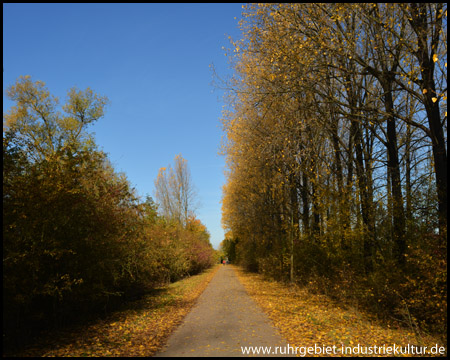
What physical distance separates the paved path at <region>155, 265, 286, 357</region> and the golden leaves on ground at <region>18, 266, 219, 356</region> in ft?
1.24

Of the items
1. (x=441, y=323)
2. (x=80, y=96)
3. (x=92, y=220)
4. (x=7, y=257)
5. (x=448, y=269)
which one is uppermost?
(x=80, y=96)

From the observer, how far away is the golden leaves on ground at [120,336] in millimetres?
6157

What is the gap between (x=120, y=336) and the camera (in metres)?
7.37

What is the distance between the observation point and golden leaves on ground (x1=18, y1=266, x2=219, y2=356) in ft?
20.2

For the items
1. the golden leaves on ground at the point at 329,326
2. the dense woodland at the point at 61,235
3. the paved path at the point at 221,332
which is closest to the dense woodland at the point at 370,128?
the golden leaves on ground at the point at 329,326

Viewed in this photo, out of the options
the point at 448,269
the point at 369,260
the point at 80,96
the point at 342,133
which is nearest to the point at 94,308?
the point at 369,260

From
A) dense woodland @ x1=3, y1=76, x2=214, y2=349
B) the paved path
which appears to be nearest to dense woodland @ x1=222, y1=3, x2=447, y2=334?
the paved path

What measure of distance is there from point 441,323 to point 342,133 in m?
11.8

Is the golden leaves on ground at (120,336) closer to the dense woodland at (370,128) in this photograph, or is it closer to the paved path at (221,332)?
the paved path at (221,332)

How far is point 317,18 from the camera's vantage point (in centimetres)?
875

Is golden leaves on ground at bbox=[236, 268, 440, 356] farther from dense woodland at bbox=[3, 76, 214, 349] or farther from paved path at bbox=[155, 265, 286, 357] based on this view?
dense woodland at bbox=[3, 76, 214, 349]

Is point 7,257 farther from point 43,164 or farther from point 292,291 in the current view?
point 292,291

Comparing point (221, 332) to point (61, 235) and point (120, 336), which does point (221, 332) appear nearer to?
point (120, 336)

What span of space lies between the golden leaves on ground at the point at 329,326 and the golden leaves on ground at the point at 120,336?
2.92 meters
